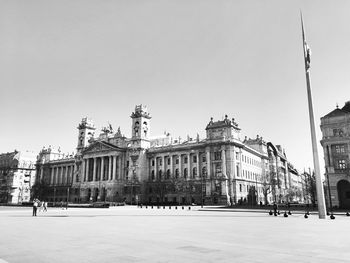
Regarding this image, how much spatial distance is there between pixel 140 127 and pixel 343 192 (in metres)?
66.9

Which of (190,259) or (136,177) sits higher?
(136,177)

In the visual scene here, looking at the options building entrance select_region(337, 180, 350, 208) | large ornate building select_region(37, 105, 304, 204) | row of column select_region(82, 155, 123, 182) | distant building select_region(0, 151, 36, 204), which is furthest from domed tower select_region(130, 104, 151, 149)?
distant building select_region(0, 151, 36, 204)

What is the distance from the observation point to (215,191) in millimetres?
89500

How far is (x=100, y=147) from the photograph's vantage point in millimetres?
117750

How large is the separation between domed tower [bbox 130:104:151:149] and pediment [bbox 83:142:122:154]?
7444 mm

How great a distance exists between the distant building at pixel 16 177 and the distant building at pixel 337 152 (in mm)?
129694

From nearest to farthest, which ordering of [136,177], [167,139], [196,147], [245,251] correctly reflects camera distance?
[245,251]
[196,147]
[136,177]
[167,139]

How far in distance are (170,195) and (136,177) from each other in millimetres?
14427

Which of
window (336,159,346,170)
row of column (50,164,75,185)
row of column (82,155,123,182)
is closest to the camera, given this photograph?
window (336,159,346,170)

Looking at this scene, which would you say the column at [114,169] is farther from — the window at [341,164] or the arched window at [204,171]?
the window at [341,164]

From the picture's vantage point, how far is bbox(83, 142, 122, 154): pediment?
113m

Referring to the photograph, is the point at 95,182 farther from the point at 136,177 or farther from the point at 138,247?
the point at 138,247

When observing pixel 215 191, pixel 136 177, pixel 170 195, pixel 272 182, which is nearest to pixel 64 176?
pixel 136 177

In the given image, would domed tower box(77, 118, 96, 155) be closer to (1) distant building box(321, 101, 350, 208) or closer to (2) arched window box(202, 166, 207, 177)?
(2) arched window box(202, 166, 207, 177)
